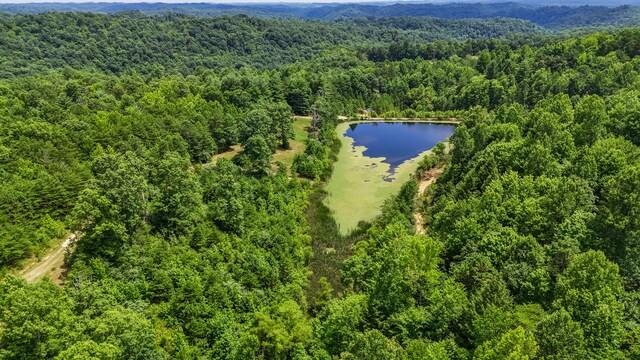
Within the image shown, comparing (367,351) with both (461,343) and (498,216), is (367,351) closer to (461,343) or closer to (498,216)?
(461,343)

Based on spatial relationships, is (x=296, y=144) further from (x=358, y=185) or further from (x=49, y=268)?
(x=49, y=268)

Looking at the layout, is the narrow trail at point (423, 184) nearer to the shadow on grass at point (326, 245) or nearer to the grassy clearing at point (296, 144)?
the shadow on grass at point (326, 245)

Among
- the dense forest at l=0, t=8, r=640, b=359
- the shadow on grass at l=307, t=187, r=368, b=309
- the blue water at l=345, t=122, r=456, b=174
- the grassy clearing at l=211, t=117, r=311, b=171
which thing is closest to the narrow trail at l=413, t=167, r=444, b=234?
the dense forest at l=0, t=8, r=640, b=359

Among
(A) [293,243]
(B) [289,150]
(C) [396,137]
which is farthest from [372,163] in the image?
(A) [293,243]

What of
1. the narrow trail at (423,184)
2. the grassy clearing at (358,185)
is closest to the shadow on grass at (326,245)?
the grassy clearing at (358,185)

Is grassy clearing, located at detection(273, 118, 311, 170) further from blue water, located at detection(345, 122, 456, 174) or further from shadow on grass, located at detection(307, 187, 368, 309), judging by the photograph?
shadow on grass, located at detection(307, 187, 368, 309)

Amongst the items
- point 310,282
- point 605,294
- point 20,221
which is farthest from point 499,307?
point 20,221

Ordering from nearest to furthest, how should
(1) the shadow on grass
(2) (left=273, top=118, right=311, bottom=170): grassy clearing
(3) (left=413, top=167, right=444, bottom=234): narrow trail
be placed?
1. (1) the shadow on grass
2. (3) (left=413, top=167, right=444, bottom=234): narrow trail
3. (2) (left=273, top=118, right=311, bottom=170): grassy clearing
